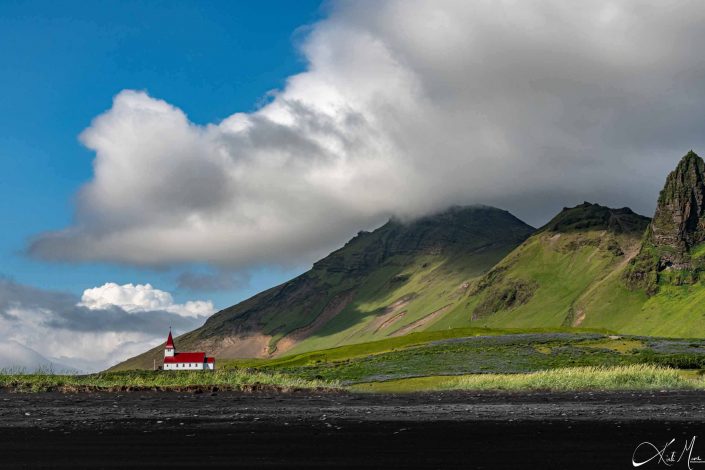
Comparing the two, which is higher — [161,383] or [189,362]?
[189,362]

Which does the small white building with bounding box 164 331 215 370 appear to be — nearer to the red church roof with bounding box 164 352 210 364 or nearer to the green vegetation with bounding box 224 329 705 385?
the red church roof with bounding box 164 352 210 364

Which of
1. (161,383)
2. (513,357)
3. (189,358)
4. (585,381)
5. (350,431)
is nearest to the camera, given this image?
(350,431)

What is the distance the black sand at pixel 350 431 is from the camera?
23781mm

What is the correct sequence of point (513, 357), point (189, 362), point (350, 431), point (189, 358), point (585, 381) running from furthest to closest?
1. point (189, 358)
2. point (189, 362)
3. point (513, 357)
4. point (585, 381)
5. point (350, 431)

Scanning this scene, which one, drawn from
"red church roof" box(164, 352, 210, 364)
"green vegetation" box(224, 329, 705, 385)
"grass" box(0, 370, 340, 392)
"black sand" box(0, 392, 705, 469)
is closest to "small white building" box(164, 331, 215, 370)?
"red church roof" box(164, 352, 210, 364)

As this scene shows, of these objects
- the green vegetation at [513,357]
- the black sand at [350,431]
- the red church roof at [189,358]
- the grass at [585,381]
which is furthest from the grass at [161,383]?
the red church roof at [189,358]

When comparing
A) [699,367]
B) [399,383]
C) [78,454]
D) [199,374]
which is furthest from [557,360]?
[78,454]

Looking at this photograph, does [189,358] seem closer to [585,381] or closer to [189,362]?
[189,362]

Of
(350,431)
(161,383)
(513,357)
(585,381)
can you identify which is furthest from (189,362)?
(350,431)

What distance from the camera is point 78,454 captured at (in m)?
25.6

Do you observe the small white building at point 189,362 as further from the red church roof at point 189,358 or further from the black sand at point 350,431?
the black sand at point 350,431

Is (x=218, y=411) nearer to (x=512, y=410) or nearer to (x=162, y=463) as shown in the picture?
(x=512, y=410)

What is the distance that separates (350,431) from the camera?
3209cm

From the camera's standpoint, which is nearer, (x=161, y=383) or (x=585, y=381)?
(x=585, y=381)
